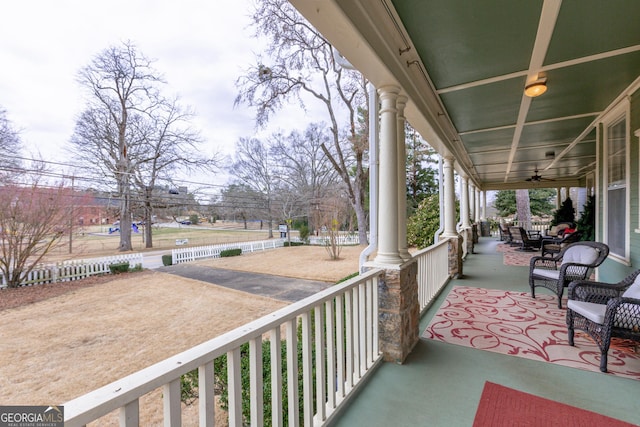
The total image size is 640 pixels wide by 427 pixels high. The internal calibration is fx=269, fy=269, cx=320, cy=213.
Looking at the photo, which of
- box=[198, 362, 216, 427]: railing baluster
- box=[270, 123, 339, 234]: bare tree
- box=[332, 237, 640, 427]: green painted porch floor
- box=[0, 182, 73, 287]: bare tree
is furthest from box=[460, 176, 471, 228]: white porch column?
box=[270, 123, 339, 234]: bare tree

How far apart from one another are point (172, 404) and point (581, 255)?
16.3 ft

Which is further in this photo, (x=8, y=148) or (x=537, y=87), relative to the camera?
(x=8, y=148)

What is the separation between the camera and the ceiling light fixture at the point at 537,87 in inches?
108

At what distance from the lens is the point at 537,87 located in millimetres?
2777

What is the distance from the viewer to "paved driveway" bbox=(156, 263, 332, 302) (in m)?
7.45

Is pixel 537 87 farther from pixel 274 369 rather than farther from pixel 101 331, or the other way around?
pixel 101 331

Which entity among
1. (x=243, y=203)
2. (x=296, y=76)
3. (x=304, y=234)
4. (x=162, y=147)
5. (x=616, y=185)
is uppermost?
(x=296, y=76)

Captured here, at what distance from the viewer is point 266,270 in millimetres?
10578

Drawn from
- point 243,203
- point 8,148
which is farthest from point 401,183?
point 243,203

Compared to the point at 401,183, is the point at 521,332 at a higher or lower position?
lower

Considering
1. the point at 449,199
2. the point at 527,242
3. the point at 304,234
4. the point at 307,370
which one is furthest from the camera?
the point at 304,234

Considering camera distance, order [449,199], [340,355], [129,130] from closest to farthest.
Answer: [340,355]
[449,199]
[129,130]

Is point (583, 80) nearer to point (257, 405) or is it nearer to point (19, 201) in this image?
point (257, 405)

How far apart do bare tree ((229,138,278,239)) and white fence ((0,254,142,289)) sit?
12337 millimetres
